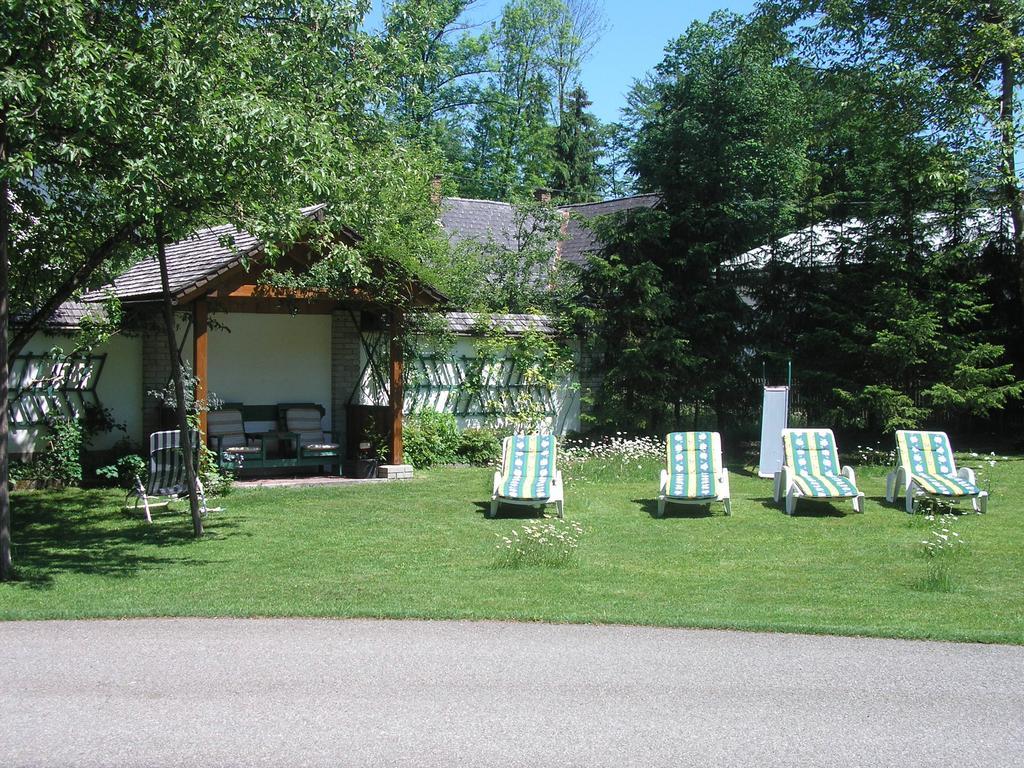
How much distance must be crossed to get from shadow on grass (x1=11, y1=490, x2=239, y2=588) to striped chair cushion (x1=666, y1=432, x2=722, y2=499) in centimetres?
589

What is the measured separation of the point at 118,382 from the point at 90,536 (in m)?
5.12

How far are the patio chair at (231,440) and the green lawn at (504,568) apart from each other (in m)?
0.81

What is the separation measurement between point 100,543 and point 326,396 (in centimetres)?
752

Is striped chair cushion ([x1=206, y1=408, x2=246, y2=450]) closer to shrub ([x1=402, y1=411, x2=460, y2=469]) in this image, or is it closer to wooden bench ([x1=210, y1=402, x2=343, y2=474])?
wooden bench ([x1=210, y1=402, x2=343, y2=474])

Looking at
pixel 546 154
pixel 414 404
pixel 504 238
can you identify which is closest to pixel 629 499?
pixel 414 404

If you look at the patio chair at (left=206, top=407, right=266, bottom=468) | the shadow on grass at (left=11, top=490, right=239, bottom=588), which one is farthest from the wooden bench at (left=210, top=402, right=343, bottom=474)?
the shadow on grass at (left=11, top=490, right=239, bottom=588)

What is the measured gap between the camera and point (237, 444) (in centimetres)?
1647

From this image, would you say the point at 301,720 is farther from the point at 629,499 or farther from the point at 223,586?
the point at 629,499

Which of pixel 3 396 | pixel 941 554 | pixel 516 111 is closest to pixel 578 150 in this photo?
pixel 516 111

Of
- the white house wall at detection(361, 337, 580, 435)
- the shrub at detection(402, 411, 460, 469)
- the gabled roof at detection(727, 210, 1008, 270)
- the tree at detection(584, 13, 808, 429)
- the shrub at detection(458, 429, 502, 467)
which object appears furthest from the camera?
the gabled roof at detection(727, 210, 1008, 270)

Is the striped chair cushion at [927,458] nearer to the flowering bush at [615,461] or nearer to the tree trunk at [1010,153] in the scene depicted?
the flowering bush at [615,461]

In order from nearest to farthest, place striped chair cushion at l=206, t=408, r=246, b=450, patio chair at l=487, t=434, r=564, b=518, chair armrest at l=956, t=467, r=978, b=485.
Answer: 1. patio chair at l=487, t=434, r=564, b=518
2. chair armrest at l=956, t=467, r=978, b=485
3. striped chair cushion at l=206, t=408, r=246, b=450

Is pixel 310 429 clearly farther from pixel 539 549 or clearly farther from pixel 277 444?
pixel 539 549

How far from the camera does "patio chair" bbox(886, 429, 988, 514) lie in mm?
13493
